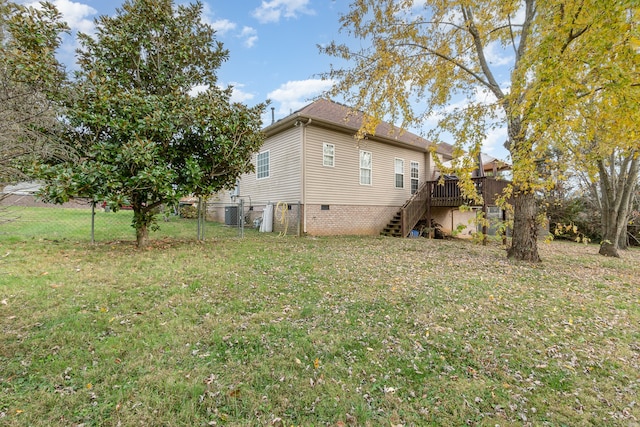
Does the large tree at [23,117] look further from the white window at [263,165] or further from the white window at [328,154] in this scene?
the white window at [263,165]

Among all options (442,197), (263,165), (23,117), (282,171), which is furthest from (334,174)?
(23,117)

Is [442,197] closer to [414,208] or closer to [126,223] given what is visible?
[414,208]

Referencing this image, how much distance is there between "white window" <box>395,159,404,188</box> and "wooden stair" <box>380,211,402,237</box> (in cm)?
146

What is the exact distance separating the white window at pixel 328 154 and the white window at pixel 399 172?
3989mm

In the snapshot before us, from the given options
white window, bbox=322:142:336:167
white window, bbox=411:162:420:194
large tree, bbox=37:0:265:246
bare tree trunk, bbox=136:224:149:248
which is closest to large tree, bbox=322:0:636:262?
white window, bbox=322:142:336:167

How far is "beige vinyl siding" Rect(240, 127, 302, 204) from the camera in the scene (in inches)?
436

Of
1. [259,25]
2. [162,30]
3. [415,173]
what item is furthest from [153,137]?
[415,173]

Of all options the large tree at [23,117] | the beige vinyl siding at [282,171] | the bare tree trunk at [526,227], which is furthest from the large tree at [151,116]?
the bare tree trunk at [526,227]

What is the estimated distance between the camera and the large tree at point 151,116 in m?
5.54

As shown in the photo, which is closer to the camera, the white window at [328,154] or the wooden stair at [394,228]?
the white window at [328,154]

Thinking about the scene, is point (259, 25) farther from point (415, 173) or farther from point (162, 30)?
point (415, 173)

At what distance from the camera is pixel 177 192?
6.51 meters

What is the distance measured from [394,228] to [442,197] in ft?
8.43

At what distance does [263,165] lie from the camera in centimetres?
1322
